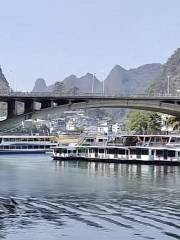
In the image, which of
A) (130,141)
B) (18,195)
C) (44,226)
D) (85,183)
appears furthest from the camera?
(130,141)

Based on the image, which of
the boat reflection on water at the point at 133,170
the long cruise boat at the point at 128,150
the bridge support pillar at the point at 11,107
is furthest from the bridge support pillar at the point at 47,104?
the long cruise boat at the point at 128,150

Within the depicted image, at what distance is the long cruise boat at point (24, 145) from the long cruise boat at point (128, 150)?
29.6m

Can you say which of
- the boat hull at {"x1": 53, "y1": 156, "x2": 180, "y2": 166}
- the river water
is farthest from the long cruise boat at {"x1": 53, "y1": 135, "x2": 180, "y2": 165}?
the river water

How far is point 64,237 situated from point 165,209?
41.6 ft

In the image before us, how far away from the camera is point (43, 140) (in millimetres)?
175000

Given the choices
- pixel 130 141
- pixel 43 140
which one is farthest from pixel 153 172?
pixel 43 140

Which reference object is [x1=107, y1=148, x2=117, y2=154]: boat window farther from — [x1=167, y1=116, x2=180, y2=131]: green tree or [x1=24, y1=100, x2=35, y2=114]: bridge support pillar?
[x1=167, y1=116, x2=180, y2=131]: green tree

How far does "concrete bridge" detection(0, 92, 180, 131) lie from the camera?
109m

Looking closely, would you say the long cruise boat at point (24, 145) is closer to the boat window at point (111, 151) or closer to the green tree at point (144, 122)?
the green tree at point (144, 122)

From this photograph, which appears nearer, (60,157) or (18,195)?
(18,195)

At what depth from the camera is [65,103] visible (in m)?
113

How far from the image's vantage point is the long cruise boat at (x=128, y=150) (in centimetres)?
11478

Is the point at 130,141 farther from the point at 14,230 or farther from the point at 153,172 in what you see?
the point at 14,230

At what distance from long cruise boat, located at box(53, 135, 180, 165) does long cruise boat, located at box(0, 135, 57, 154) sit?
29.6 metres
